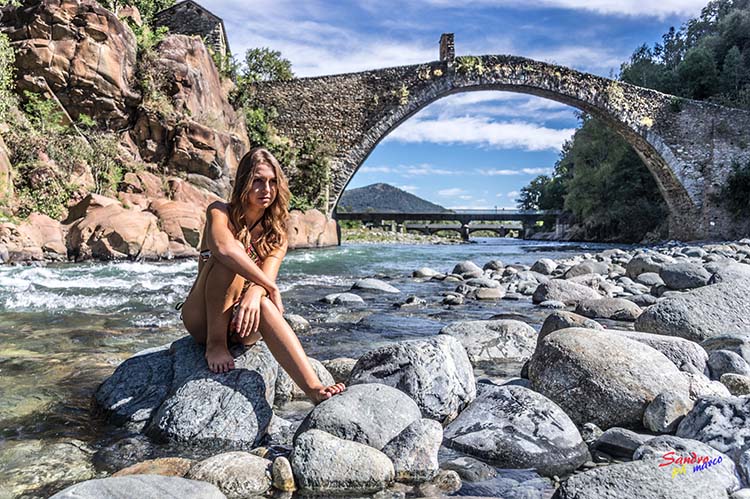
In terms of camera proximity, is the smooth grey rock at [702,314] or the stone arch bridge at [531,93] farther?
the stone arch bridge at [531,93]

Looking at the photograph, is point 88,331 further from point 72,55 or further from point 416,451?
point 72,55

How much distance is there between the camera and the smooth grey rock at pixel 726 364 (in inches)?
117

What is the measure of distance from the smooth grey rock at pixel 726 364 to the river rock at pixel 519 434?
1317 mm

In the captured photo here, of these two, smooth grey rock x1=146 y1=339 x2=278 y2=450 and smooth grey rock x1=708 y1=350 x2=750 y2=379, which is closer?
smooth grey rock x1=146 y1=339 x2=278 y2=450

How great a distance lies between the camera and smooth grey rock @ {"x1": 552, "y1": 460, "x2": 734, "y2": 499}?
5.44 ft

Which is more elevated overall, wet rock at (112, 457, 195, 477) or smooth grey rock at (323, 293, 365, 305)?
wet rock at (112, 457, 195, 477)

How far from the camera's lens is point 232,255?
7.90ft

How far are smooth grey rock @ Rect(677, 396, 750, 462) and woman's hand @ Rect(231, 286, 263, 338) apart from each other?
1.97 m

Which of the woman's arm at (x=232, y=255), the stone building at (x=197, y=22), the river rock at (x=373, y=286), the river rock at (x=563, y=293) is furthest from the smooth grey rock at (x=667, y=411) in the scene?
the stone building at (x=197, y=22)

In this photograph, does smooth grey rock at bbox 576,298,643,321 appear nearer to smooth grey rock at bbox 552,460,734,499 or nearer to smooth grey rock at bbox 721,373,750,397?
smooth grey rock at bbox 721,373,750,397

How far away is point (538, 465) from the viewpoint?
7.03 ft

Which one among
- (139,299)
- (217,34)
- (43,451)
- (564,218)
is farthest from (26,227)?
(564,218)
